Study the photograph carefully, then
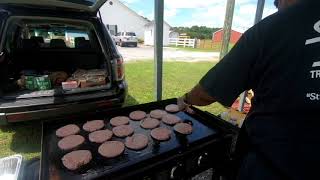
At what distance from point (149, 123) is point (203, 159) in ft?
1.68

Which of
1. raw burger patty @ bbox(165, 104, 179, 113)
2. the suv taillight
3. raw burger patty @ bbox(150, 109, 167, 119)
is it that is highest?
the suv taillight

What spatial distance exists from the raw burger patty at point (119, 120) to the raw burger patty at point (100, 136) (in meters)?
0.13

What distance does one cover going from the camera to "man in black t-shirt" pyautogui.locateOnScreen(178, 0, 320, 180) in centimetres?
88

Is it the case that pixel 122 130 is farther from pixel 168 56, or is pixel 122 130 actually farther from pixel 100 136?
pixel 168 56

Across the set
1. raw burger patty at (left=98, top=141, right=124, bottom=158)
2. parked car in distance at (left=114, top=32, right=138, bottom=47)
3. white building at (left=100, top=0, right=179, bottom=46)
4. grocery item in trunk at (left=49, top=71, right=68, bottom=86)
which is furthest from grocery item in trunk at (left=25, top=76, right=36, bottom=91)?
white building at (left=100, top=0, right=179, bottom=46)

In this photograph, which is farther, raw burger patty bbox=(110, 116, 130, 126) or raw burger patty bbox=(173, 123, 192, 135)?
raw burger patty bbox=(110, 116, 130, 126)

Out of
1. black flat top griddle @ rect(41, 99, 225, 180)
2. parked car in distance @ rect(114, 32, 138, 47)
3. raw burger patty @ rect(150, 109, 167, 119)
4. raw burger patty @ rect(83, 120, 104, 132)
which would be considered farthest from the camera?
parked car in distance @ rect(114, 32, 138, 47)

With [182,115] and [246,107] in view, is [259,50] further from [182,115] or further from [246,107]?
[246,107]

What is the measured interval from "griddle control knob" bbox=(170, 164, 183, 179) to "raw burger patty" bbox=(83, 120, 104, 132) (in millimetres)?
664

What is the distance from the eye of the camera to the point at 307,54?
88cm

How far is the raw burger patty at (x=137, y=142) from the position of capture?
4.73ft

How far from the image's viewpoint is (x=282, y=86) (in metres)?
0.93

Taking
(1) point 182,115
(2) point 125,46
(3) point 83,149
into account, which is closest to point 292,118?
(1) point 182,115

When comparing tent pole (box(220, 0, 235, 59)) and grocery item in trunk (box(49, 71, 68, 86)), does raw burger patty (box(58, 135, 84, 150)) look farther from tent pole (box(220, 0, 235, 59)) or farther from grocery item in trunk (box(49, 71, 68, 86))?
tent pole (box(220, 0, 235, 59))
